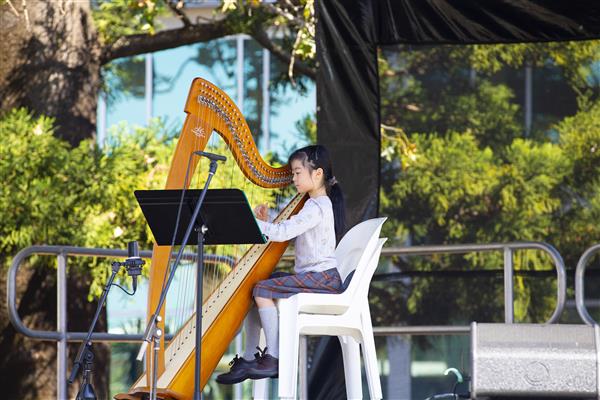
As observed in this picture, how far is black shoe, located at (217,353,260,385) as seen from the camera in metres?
4.51

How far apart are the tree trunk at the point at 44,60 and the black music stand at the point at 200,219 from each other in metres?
3.74

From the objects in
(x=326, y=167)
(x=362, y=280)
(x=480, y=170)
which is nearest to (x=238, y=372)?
(x=362, y=280)

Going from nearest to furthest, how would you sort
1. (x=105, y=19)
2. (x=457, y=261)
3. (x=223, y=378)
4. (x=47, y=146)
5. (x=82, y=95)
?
(x=223, y=378) → (x=47, y=146) → (x=457, y=261) → (x=82, y=95) → (x=105, y=19)

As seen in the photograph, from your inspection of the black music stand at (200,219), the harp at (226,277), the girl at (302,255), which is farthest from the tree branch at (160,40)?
the black music stand at (200,219)

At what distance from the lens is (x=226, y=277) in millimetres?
4855

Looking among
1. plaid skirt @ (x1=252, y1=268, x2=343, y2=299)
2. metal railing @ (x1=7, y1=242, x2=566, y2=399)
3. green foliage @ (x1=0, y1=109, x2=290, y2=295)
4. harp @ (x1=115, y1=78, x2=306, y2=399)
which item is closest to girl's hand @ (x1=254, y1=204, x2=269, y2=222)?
harp @ (x1=115, y1=78, x2=306, y2=399)

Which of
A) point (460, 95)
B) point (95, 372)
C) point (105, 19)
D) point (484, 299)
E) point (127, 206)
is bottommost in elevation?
point (95, 372)

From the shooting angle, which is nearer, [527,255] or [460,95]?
[527,255]

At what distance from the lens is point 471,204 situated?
7.66m

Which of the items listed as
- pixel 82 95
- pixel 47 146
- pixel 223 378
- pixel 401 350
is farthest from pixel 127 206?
pixel 223 378

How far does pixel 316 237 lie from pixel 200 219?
0.72 meters

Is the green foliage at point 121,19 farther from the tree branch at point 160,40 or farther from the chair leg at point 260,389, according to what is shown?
the chair leg at point 260,389

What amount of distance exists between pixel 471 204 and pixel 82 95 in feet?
8.27

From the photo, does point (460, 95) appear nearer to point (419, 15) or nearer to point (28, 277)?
point (419, 15)
